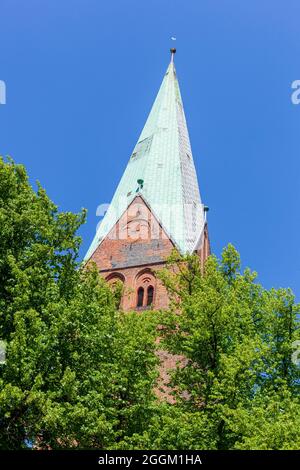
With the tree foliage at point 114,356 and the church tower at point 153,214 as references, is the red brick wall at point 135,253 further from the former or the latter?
the tree foliage at point 114,356

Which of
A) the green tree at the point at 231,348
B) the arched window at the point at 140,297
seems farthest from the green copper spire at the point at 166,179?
the green tree at the point at 231,348

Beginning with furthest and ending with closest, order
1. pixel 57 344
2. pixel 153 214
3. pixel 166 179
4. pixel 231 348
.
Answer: pixel 166 179 → pixel 153 214 → pixel 231 348 → pixel 57 344

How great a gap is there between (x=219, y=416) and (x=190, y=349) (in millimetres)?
2091

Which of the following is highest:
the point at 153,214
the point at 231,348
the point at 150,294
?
the point at 153,214

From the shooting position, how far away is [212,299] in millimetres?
18359

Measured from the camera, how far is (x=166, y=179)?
40562 millimetres

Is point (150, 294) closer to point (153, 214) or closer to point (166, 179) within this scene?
point (153, 214)

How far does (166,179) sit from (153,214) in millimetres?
3076

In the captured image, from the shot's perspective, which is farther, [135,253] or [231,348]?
[135,253]

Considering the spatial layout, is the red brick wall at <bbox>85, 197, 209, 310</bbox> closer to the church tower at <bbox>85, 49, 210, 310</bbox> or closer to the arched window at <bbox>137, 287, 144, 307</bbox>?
the church tower at <bbox>85, 49, 210, 310</bbox>

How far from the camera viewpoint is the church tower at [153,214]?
3541cm

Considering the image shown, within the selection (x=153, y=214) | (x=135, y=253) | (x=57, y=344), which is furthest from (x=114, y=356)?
(x=153, y=214)

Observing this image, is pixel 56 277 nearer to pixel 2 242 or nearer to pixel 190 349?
pixel 2 242
